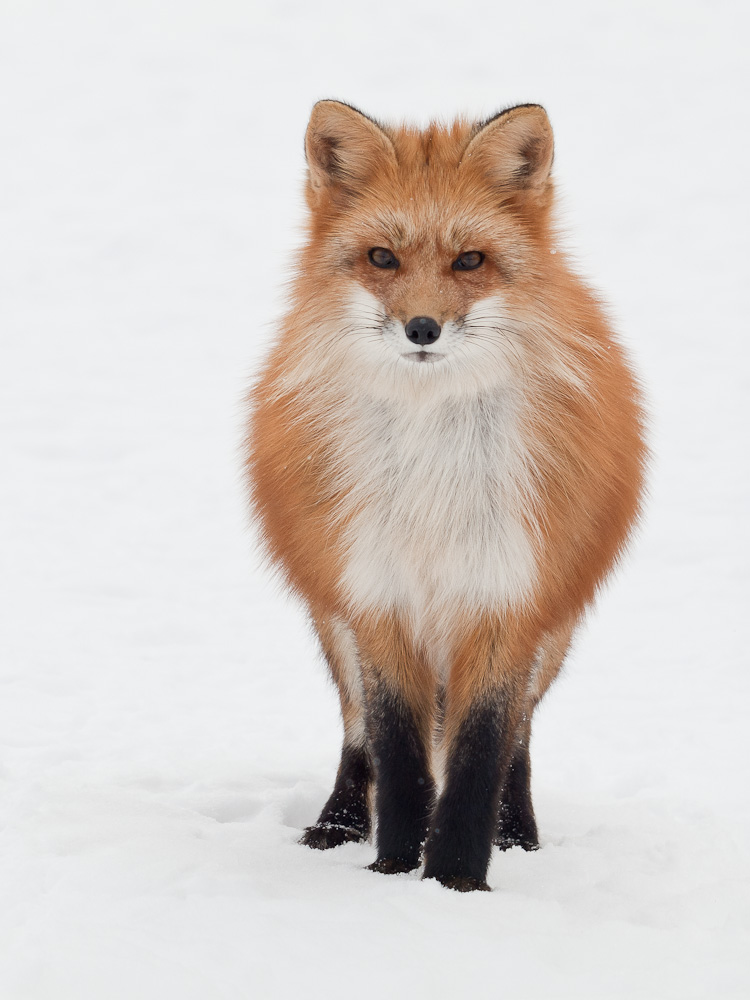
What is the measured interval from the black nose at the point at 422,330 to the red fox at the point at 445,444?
0.10 metres

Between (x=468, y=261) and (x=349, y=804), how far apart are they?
7.99 feet

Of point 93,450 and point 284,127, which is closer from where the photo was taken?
point 93,450

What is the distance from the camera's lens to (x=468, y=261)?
3777 millimetres

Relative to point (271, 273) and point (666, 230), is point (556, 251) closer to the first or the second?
point (271, 273)

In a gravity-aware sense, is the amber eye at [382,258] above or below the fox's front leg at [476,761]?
above

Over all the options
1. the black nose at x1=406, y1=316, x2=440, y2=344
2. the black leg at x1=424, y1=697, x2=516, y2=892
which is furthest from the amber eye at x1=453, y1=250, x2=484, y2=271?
the black leg at x1=424, y1=697, x2=516, y2=892

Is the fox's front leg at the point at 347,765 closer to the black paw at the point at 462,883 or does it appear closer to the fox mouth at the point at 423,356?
the black paw at the point at 462,883

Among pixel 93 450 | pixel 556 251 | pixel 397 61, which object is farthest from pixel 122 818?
pixel 397 61

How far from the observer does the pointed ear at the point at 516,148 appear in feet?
12.6

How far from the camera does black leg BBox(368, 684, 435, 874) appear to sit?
13.8 feet

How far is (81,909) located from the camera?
337 cm

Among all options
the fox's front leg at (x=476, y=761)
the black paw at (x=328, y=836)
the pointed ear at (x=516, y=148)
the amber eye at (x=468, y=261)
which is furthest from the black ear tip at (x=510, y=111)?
the black paw at (x=328, y=836)

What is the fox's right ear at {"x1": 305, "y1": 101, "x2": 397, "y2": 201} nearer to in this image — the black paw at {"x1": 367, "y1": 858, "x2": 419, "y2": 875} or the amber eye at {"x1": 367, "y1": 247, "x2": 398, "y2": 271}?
the amber eye at {"x1": 367, "y1": 247, "x2": 398, "y2": 271}

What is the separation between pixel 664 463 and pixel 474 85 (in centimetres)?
685
